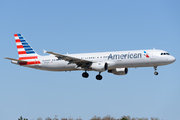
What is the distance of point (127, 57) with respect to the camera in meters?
58.7

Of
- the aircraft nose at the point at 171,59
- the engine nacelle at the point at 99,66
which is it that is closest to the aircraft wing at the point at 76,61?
the engine nacelle at the point at 99,66

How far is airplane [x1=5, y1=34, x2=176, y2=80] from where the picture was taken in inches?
2296

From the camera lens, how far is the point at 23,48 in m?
68.0

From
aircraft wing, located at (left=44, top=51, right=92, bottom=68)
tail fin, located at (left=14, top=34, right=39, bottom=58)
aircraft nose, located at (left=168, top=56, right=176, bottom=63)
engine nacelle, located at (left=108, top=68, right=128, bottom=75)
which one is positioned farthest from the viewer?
tail fin, located at (left=14, top=34, right=39, bottom=58)

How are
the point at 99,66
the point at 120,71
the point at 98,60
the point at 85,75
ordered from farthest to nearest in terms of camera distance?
the point at 120,71, the point at 85,75, the point at 98,60, the point at 99,66

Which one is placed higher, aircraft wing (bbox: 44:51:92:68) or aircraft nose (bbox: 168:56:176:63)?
aircraft nose (bbox: 168:56:176:63)

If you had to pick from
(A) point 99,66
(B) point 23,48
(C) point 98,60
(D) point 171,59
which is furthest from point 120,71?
(B) point 23,48

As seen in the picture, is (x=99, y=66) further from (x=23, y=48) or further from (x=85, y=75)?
(x=23, y=48)

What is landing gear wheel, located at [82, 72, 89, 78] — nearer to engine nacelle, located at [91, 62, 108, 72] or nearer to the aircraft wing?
the aircraft wing

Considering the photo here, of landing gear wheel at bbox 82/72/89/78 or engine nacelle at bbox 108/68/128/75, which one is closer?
landing gear wheel at bbox 82/72/89/78

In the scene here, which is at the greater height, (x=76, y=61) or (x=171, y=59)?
(x=171, y=59)

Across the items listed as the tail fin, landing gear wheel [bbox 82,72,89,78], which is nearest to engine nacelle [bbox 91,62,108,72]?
landing gear wheel [bbox 82,72,89,78]

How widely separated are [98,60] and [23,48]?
1665 centimetres

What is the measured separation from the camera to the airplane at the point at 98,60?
58.3m
